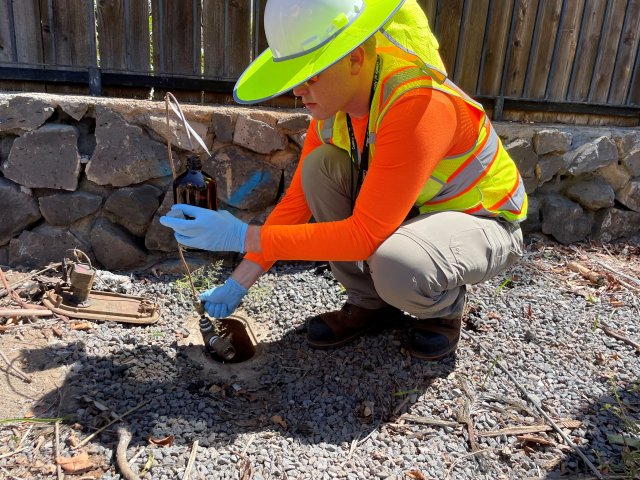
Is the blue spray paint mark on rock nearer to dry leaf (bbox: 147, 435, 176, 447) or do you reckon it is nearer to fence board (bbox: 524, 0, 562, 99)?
dry leaf (bbox: 147, 435, 176, 447)

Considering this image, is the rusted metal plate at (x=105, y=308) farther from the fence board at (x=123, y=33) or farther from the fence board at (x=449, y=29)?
the fence board at (x=449, y=29)

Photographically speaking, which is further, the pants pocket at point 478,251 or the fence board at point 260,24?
the fence board at point 260,24

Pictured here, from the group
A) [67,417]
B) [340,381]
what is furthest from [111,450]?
[340,381]

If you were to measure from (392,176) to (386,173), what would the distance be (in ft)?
0.07

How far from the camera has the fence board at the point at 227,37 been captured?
319cm

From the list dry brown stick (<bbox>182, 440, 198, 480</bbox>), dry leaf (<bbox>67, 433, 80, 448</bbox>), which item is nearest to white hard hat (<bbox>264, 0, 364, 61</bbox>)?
dry brown stick (<bbox>182, 440, 198, 480</bbox>)

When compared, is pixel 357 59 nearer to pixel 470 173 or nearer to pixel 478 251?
pixel 470 173

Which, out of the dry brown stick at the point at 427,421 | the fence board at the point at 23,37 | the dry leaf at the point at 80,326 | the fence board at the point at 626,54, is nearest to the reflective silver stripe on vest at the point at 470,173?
the dry brown stick at the point at 427,421

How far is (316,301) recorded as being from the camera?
9.23ft

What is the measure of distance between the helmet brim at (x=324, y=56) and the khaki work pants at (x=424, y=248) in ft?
1.62

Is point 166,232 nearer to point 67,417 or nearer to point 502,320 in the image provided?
point 67,417

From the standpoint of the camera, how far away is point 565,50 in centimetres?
354

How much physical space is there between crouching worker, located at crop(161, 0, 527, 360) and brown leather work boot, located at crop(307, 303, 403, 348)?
207 millimetres

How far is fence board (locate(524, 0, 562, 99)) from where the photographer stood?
3.46 meters
